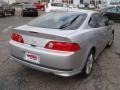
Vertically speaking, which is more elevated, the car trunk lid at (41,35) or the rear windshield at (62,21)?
the rear windshield at (62,21)

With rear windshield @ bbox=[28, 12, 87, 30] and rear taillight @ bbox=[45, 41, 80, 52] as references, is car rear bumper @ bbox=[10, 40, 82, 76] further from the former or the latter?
rear windshield @ bbox=[28, 12, 87, 30]

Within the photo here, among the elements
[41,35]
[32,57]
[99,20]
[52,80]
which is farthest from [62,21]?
[99,20]

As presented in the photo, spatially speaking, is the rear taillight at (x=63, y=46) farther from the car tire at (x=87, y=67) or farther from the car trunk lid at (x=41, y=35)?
the car tire at (x=87, y=67)

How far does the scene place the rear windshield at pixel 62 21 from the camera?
471 centimetres

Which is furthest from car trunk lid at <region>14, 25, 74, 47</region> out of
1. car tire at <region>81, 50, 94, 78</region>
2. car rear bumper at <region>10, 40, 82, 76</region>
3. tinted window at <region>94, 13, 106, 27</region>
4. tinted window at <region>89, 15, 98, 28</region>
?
tinted window at <region>94, 13, 106, 27</region>

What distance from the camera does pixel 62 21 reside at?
4922 mm

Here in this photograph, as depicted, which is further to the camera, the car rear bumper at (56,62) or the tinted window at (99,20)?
the tinted window at (99,20)

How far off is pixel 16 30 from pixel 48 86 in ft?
4.54

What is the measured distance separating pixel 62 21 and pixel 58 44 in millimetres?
990

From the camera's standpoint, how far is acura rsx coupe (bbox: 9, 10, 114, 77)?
4.08m

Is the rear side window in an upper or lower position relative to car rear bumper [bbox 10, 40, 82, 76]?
upper

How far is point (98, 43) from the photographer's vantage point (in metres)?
5.52

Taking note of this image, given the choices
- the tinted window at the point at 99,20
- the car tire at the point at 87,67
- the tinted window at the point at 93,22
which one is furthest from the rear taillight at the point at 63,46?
the tinted window at the point at 99,20

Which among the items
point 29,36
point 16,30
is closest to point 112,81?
point 29,36
